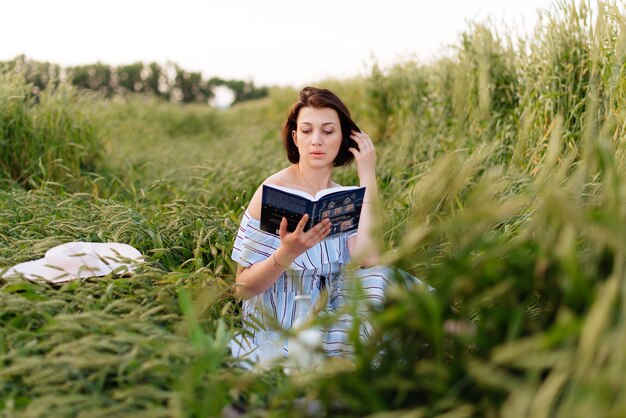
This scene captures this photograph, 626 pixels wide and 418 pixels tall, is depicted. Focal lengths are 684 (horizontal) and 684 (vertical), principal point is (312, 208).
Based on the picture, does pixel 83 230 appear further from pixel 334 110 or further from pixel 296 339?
pixel 296 339

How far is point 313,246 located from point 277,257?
10.9 inches

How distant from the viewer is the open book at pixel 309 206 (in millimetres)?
2236

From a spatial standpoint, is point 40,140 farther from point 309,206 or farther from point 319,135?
point 309,206

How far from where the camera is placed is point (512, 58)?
4852 millimetres

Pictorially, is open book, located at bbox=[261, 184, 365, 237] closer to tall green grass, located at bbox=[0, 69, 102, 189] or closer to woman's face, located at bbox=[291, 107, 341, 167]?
woman's face, located at bbox=[291, 107, 341, 167]

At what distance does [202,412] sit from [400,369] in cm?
44

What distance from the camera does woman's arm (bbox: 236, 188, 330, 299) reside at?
2305 mm

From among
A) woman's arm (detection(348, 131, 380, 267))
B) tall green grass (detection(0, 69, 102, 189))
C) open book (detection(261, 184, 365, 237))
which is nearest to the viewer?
open book (detection(261, 184, 365, 237))

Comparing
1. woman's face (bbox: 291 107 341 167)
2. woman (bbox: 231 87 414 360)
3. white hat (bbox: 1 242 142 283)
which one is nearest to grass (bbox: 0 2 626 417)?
white hat (bbox: 1 242 142 283)

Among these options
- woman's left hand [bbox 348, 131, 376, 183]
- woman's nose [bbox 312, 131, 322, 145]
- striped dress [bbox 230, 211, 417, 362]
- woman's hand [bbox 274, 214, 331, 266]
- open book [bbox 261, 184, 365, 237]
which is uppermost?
woman's nose [bbox 312, 131, 322, 145]

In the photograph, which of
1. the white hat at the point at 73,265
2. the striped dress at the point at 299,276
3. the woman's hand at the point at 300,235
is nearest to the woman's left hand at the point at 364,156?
the striped dress at the point at 299,276

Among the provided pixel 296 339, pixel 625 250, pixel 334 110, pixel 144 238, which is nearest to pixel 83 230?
pixel 144 238

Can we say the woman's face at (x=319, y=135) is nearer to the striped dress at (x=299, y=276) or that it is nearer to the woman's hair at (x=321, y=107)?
the woman's hair at (x=321, y=107)

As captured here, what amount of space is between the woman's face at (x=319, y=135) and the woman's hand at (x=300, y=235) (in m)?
0.57
